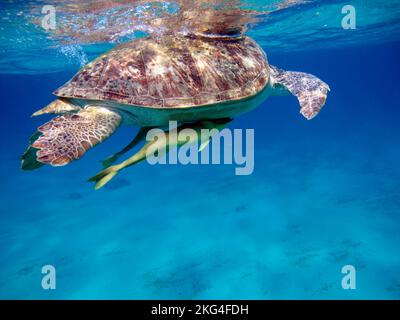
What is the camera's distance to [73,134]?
3.88 m

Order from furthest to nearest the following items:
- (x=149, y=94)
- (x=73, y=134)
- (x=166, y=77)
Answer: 1. (x=166, y=77)
2. (x=149, y=94)
3. (x=73, y=134)

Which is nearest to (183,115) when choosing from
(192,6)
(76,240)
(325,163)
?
(192,6)

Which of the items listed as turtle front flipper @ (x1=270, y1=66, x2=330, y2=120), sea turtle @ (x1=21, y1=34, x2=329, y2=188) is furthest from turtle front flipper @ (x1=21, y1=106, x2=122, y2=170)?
turtle front flipper @ (x1=270, y1=66, x2=330, y2=120)

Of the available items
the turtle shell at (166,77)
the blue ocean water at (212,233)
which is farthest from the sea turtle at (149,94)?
the blue ocean water at (212,233)

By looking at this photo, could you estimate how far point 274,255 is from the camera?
9.61m

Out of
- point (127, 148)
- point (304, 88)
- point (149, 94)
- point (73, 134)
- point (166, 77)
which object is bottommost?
point (73, 134)

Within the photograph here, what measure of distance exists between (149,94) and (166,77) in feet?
1.39

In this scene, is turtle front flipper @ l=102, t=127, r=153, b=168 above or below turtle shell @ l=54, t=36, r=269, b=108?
below

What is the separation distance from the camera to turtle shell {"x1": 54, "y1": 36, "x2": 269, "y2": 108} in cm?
439

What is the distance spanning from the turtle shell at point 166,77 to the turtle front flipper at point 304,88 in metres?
0.86

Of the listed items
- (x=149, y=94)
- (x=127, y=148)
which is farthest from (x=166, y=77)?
(x=127, y=148)

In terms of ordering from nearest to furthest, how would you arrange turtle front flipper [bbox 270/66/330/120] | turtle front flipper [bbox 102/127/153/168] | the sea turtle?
the sea turtle < turtle front flipper [bbox 102/127/153/168] < turtle front flipper [bbox 270/66/330/120]

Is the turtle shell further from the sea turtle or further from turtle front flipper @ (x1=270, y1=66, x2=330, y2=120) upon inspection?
turtle front flipper @ (x1=270, y1=66, x2=330, y2=120)

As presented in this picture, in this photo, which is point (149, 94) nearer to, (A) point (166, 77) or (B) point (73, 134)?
(A) point (166, 77)
